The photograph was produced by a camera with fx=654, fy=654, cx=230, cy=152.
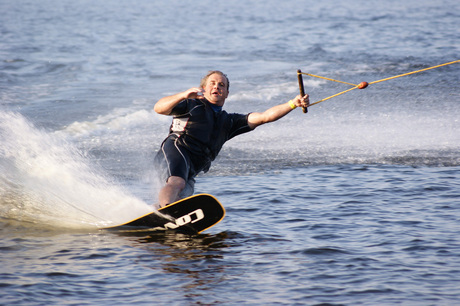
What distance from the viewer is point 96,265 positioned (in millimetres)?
5348

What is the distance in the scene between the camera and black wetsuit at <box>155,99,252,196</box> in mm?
6258

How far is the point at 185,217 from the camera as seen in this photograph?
20.1ft

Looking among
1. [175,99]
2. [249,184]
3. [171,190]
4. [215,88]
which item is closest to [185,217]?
[171,190]

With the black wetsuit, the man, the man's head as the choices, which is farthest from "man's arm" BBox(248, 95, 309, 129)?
the man's head

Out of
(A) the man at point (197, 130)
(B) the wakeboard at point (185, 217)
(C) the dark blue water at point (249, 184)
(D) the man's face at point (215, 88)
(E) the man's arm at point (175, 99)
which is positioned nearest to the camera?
(C) the dark blue water at point (249, 184)

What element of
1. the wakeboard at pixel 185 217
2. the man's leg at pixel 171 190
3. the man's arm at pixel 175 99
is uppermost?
the man's arm at pixel 175 99

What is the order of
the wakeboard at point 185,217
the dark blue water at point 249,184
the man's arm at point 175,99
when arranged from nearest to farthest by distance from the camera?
the dark blue water at point 249,184, the man's arm at point 175,99, the wakeboard at point 185,217

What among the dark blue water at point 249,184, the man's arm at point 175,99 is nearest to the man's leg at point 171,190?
the dark blue water at point 249,184

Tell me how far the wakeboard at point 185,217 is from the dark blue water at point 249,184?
0.14m

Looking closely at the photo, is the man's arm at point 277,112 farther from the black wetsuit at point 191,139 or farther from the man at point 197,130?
the black wetsuit at point 191,139

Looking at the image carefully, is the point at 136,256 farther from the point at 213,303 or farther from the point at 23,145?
the point at 23,145

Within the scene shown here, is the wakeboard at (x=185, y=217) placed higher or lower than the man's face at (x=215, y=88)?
lower

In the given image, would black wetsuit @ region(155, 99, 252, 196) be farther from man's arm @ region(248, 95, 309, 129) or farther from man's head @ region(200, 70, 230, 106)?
man's arm @ region(248, 95, 309, 129)

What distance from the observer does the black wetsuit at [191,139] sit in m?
6.26
